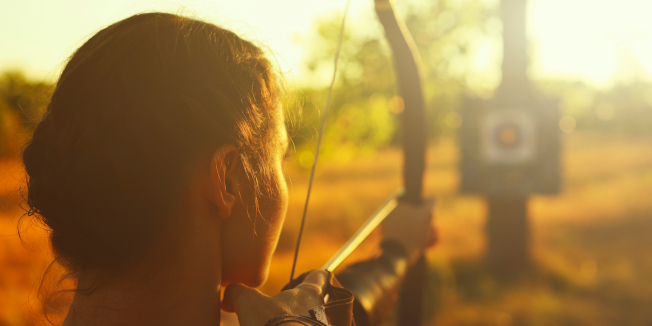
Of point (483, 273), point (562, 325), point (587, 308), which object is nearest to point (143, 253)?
point (562, 325)

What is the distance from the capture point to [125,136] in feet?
1.61

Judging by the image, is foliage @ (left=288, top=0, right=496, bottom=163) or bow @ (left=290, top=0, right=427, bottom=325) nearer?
bow @ (left=290, top=0, right=427, bottom=325)

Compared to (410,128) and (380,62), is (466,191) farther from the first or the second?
(380,62)

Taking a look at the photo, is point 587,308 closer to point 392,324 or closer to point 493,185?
point 493,185

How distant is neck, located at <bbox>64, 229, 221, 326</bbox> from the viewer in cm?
51

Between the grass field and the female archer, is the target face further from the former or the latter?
the female archer

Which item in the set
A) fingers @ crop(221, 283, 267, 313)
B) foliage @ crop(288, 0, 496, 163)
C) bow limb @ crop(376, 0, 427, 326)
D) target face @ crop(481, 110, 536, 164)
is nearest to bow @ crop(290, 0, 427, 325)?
bow limb @ crop(376, 0, 427, 326)

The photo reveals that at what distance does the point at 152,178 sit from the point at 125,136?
5cm

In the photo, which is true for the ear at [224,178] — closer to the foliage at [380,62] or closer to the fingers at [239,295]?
the fingers at [239,295]

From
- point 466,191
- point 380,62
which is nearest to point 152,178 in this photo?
point 466,191

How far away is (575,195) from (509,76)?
174 inches

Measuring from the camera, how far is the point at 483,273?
3.77 meters

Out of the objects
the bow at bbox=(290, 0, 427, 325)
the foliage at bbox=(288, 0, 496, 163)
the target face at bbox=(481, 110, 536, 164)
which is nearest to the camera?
the bow at bbox=(290, 0, 427, 325)

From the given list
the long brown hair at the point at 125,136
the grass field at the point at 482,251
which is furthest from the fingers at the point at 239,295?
the grass field at the point at 482,251
